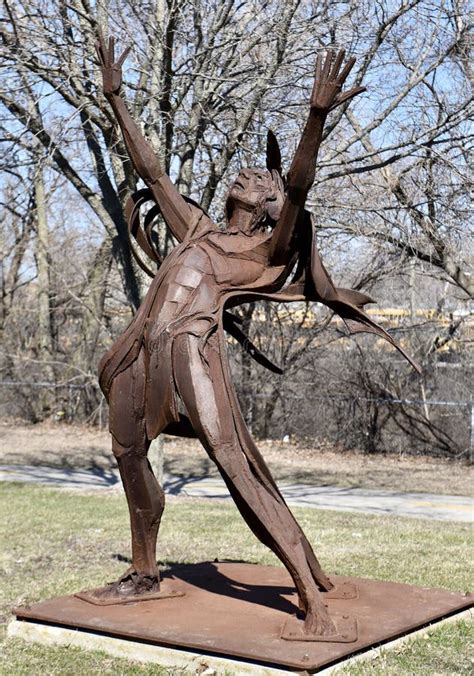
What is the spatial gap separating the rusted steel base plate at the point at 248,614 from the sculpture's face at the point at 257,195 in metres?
2.41

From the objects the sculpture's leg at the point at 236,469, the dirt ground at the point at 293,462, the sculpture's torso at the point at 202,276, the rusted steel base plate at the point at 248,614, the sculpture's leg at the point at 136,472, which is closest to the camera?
the rusted steel base plate at the point at 248,614

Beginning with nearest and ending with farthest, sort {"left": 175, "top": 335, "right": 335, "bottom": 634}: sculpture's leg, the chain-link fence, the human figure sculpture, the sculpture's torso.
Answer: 1. {"left": 175, "top": 335, "right": 335, "bottom": 634}: sculpture's leg
2. the human figure sculpture
3. the sculpture's torso
4. the chain-link fence

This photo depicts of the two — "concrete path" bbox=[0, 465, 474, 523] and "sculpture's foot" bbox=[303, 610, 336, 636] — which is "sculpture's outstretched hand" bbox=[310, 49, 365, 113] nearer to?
"sculpture's foot" bbox=[303, 610, 336, 636]

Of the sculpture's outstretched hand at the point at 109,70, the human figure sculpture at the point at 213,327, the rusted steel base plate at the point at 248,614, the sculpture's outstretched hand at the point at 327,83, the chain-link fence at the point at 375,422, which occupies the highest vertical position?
the sculpture's outstretched hand at the point at 109,70

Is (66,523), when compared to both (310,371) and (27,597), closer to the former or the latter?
(27,597)

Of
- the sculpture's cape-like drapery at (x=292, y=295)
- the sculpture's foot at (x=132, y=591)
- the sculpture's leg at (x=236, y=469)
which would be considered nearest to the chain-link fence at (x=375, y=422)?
the sculpture's cape-like drapery at (x=292, y=295)

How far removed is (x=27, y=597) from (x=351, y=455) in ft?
39.4

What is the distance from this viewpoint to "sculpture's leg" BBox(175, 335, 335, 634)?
18.0 ft

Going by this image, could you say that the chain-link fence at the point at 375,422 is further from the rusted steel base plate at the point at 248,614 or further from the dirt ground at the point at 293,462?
the rusted steel base plate at the point at 248,614

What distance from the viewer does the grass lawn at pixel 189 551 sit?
549cm

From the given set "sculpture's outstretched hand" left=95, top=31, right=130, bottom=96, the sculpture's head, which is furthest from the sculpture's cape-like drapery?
"sculpture's outstretched hand" left=95, top=31, right=130, bottom=96

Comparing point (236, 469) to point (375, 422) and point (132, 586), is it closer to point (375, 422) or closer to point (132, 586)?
point (132, 586)

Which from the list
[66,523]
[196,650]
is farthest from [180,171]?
[196,650]

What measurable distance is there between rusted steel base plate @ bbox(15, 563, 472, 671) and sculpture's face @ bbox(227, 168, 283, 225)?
241 centimetres
